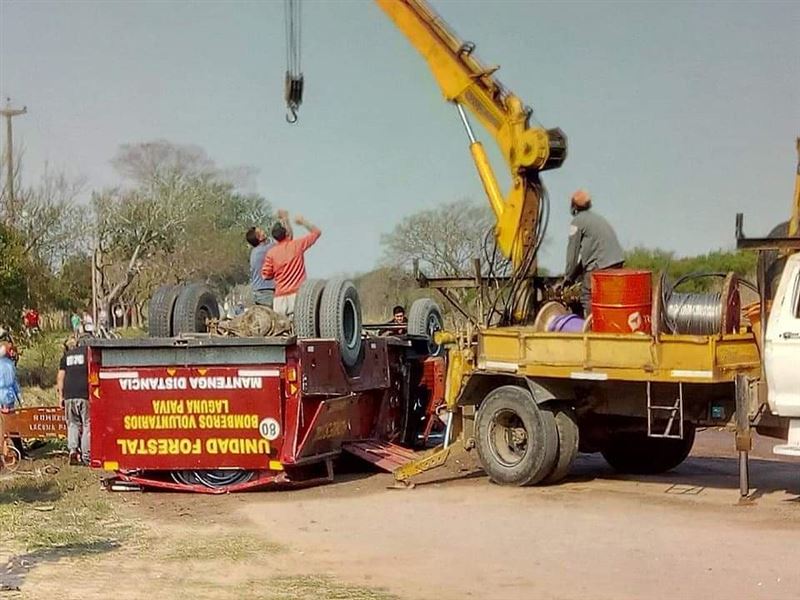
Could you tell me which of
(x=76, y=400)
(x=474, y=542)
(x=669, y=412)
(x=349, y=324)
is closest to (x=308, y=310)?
(x=349, y=324)

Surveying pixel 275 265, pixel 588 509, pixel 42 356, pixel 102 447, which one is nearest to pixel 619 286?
pixel 588 509

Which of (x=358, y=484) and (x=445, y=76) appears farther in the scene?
(x=445, y=76)

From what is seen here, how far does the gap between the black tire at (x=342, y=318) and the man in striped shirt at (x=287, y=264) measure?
66 cm

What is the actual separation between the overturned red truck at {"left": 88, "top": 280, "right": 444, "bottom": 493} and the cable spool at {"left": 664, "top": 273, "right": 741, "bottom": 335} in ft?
11.4

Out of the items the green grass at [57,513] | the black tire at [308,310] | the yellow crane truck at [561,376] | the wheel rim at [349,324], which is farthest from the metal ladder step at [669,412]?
the green grass at [57,513]

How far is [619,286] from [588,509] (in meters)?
2.06

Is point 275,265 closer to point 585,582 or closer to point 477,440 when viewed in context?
point 477,440

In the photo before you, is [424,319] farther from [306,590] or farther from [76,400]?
[306,590]

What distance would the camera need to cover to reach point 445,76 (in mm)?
17234

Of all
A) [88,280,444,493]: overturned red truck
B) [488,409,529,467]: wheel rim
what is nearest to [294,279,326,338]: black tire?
[88,280,444,493]: overturned red truck

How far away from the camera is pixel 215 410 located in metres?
12.7

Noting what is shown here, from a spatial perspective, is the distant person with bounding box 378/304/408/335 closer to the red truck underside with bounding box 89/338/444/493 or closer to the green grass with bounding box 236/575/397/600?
the red truck underside with bounding box 89/338/444/493

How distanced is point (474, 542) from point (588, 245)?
14.3ft

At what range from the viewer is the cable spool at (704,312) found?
11.7m
